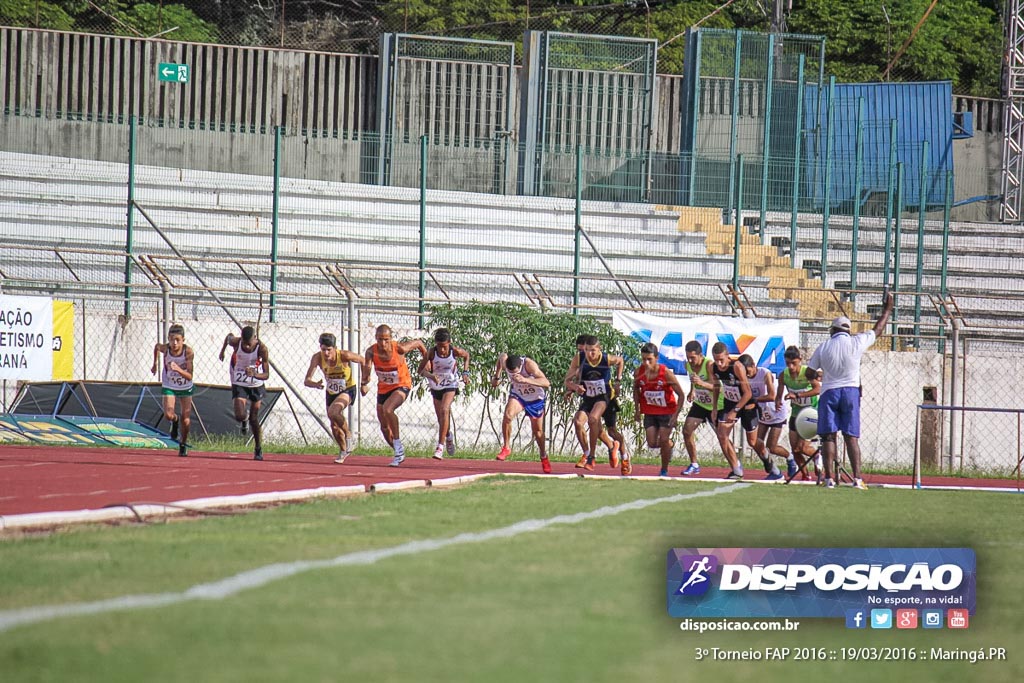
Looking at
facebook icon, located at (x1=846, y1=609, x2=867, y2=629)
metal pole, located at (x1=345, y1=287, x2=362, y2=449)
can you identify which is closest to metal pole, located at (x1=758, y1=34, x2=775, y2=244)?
metal pole, located at (x1=345, y1=287, x2=362, y2=449)

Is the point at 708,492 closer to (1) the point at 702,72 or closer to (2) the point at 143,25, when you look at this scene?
(1) the point at 702,72

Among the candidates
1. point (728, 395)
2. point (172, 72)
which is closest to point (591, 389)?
point (728, 395)

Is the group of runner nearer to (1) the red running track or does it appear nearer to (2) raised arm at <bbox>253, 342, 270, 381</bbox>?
(2) raised arm at <bbox>253, 342, 270, 381</bbox>

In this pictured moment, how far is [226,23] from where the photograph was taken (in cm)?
3881

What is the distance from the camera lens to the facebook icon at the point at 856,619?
5.46 m

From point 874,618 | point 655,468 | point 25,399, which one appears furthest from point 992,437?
point 874,618

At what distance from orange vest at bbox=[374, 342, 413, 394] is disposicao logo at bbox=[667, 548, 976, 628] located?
1162 centimetres

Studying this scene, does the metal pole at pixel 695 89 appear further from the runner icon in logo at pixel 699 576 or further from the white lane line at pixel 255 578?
the runner icon in logo at pixel 699 576

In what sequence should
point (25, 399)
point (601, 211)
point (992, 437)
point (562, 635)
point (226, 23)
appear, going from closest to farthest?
point (562, 635)
point (25, 399)
point (992, 437)
point (601, 211)
point (226, 23)

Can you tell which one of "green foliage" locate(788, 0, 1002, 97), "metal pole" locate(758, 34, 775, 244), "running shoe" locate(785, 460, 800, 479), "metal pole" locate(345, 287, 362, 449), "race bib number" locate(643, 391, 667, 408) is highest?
"green foliage" locate(788, 0, 1002, 97)

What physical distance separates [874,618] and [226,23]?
3638cm

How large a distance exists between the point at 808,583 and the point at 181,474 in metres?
9.19

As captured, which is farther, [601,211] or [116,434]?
[601,211]

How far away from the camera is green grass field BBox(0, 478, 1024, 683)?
4680 mm
